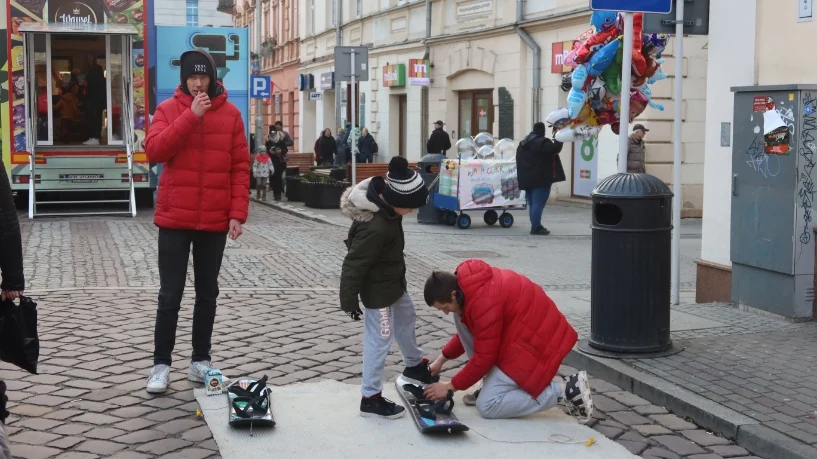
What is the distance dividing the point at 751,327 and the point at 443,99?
67.8 feet

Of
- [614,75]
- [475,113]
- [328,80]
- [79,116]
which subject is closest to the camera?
[614,75]

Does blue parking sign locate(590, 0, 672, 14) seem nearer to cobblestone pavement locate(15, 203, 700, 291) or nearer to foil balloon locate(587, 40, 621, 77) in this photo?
foil balloon locate(587, 40, 621, 77)

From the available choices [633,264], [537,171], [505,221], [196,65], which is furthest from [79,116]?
[633,264]

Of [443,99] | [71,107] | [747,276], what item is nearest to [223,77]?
[71,107]

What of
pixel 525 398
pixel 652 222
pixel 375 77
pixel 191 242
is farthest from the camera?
pixel 375 77

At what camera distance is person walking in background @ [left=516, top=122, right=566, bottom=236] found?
15492 millimetres

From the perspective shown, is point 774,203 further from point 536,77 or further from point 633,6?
point 536,77

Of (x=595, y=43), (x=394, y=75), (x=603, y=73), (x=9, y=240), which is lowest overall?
(x=9, y=240)

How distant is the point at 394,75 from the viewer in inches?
1200

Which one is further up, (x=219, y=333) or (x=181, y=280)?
(x=181, y=280)

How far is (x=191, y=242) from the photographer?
5949 millimetres

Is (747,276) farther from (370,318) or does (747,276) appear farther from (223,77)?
(223,77)

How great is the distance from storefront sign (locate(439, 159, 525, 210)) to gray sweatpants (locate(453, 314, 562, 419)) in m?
10.2

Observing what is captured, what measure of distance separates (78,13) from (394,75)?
578 inches
